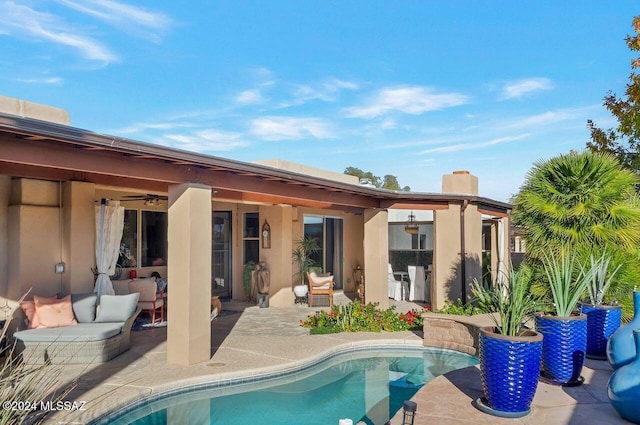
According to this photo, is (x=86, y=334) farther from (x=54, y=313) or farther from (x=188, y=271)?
(x=188, y=271)

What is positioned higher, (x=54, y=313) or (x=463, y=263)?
(x=463, y=263)

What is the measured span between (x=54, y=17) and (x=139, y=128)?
33.1ft

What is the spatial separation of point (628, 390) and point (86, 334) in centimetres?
712

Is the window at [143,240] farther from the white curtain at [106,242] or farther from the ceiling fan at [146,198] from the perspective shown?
the white curtain at [106,242]

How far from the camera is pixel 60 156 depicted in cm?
565

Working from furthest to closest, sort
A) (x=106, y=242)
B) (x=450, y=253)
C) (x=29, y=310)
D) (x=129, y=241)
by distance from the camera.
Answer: (x=450, y=253) → (x=129, y=241) → (x=106, y=242) → (x=29, y=310)

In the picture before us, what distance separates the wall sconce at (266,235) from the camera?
14.5 m

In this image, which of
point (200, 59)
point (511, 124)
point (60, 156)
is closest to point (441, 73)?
point (511, 124)

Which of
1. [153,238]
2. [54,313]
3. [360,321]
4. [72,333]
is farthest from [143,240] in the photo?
[360,321]

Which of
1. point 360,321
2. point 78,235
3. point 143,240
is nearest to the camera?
point 78,235

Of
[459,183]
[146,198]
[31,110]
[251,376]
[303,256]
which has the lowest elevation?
[251,376]

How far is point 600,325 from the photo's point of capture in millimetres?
6488

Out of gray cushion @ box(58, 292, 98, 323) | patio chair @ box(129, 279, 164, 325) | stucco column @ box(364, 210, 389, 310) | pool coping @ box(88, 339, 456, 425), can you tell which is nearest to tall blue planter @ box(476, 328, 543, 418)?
pool coping @ box(88, 339, 456, 425)

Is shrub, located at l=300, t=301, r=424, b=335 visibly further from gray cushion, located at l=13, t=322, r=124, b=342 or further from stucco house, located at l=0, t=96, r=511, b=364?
gray cushion, located at l=13, t=322, r=124, b=342
